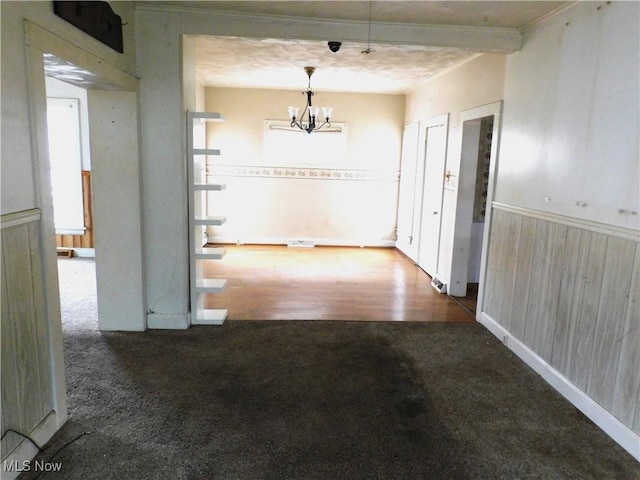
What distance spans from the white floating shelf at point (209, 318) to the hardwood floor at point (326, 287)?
5.5 inches

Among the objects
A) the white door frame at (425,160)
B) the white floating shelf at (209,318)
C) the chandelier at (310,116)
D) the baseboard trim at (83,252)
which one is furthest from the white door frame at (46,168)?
the baseboard trim at (83,252)

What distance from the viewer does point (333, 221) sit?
286 inches

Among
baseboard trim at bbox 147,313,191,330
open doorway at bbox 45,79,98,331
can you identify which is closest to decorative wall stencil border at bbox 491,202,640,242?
baseboard trim at bbox 147,313,191,330

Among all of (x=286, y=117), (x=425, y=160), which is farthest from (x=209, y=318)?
(x=286, y=117)

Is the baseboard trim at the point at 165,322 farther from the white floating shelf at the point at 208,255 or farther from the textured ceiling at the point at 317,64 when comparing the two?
the textured ceiling at the point at 317,64

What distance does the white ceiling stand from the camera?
2988 millimetres

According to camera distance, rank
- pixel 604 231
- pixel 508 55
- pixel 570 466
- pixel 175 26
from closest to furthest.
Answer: pixel 570 466 < pixel 604 231 < pixel 175 26 < pixel 508 55

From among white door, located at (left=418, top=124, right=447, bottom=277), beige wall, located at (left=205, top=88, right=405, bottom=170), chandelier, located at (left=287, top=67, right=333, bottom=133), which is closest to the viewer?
white door, located at (left=418, top=124, right=447, bottom=277)

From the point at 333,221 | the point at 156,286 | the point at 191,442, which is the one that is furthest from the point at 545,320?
the point at 333,221

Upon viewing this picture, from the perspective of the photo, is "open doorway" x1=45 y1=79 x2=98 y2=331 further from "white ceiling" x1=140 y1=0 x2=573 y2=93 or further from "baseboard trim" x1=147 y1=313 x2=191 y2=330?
"baseboard trim" x1=147 y1=313 x2=191 y2=330

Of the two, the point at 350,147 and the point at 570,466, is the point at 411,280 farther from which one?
the point at 570,466

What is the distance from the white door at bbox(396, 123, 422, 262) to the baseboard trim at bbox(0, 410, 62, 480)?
15.9 feet

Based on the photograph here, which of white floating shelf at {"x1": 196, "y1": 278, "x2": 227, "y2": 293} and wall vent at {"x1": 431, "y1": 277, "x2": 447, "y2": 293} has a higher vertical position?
white floating shelf at {"x1": 196, "y1": 278, "x2": 227, "y2": 293}

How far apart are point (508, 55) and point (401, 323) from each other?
237 centimetres
